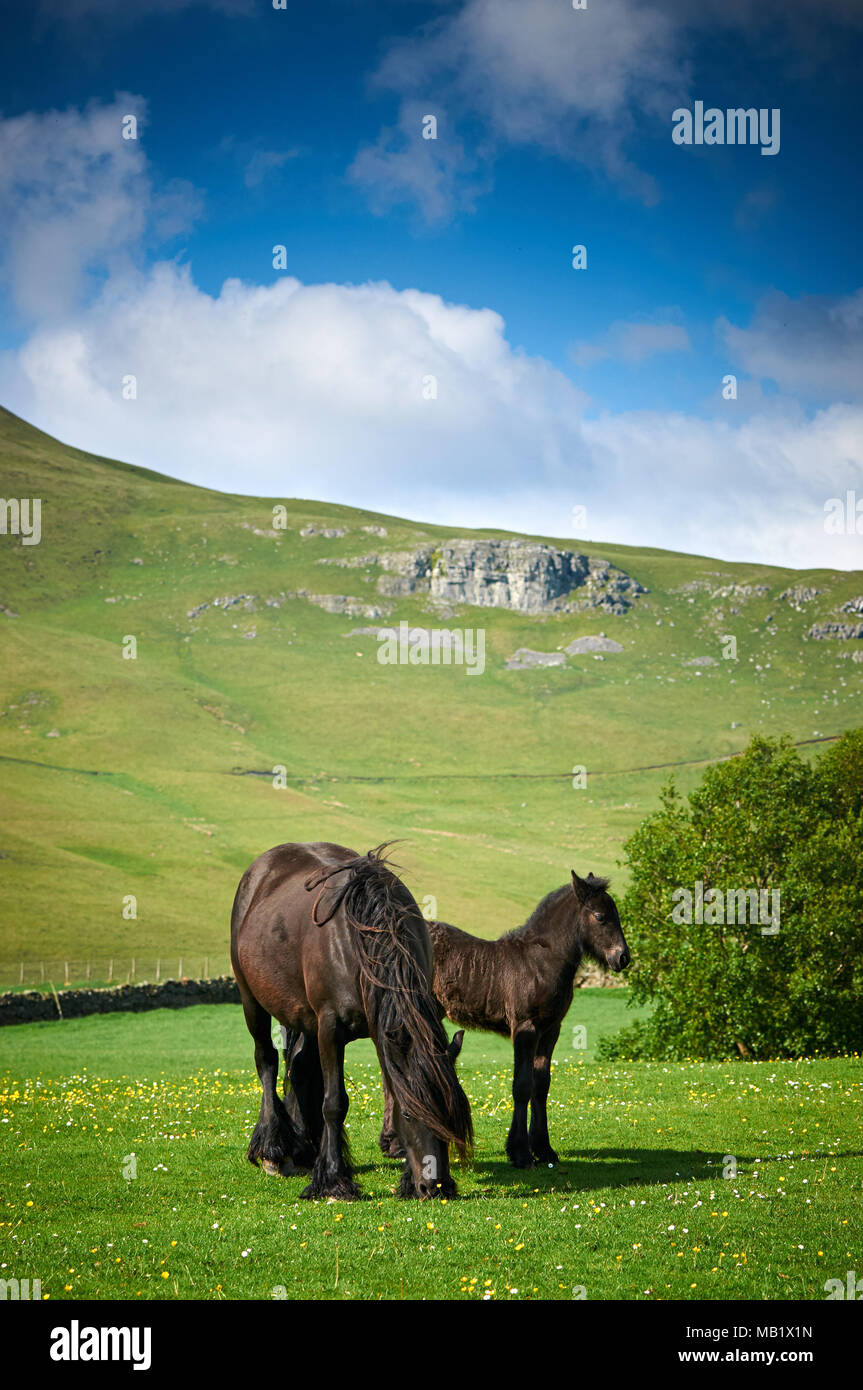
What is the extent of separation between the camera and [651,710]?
613ft

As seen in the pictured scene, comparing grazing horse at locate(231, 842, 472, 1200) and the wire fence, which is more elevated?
grazing horse at locate(231, 842, 472, 1200)

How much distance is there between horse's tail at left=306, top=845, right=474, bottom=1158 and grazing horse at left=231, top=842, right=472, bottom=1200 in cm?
1

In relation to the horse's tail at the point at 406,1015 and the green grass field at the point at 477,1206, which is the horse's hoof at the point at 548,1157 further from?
the horse's tail at the point at 406,1015

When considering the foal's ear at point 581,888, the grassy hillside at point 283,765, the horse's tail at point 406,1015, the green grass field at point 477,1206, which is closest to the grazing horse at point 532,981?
the foal's ear at point 581,888

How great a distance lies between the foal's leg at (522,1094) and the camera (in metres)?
11.9

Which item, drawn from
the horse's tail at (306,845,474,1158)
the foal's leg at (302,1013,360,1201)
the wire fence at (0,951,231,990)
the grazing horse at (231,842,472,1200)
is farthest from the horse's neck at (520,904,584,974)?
the wire fence at (0,951,231,990)

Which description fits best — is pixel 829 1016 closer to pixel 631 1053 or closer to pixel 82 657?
pixel 631 1053

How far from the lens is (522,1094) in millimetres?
12016

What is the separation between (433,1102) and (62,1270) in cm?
339

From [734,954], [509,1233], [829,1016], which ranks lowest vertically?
[829,1016]

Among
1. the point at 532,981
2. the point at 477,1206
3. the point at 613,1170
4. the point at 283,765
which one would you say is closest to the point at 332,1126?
the point at 477,1206

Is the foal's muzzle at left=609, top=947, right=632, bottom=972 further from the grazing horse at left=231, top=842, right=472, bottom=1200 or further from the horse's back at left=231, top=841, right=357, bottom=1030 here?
the horse's back at left=231, top=841, right=357, bottom=1030

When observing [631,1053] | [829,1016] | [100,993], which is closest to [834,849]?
[829,1016]

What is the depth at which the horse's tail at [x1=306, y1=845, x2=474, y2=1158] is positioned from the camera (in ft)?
31.0
